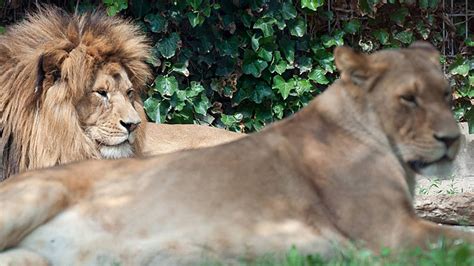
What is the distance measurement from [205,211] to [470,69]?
537 centimetres

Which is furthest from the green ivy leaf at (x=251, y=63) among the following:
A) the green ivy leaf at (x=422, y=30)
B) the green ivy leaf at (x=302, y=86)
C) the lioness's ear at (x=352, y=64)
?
the lioness's ear at (x=352, y=64)

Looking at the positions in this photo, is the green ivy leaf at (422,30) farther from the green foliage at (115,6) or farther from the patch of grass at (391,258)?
the patch of grass at (391,258)

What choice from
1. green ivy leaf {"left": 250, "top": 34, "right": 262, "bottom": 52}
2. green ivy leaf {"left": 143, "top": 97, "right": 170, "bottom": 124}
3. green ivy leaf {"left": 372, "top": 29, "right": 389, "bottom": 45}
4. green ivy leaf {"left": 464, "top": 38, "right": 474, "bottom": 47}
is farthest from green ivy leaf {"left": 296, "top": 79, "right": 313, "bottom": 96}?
green ivy leaf {"left": 464, "top": 38, "right": 474, "bottom": 47}

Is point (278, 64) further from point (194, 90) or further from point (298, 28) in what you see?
point (194, 90)

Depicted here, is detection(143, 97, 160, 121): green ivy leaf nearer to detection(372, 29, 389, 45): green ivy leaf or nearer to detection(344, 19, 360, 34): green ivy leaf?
detection(344, 19, 360, 34): green ivy leaf

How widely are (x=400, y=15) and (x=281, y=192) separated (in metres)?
5.13

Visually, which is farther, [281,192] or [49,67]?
[49,67]

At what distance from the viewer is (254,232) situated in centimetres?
429

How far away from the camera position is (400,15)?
9188mm

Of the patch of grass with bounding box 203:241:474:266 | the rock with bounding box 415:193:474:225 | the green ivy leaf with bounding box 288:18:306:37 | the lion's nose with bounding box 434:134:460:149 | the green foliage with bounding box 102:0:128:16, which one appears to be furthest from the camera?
the green ivy leaf with bounding box 288:18:306:37

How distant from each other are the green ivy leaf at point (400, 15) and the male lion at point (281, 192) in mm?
4657

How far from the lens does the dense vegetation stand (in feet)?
29.0

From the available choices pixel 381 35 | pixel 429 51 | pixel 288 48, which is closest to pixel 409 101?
pixel 429 51

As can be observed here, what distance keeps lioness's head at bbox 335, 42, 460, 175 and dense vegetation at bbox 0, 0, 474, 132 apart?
14.1ft
